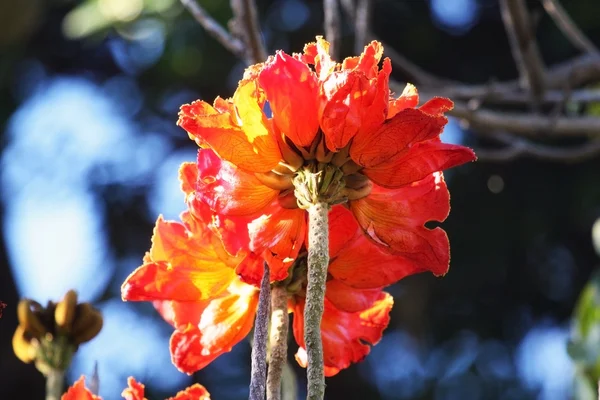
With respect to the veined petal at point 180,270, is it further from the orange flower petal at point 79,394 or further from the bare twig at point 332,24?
the bare twig at point 332,24

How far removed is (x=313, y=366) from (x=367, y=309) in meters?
0.25

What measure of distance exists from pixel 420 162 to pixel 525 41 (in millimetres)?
1169

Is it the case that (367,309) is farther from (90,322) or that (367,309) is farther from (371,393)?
(371,393)

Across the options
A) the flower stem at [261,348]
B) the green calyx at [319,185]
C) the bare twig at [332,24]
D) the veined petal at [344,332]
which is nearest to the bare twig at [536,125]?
the bare twig at [332,24]

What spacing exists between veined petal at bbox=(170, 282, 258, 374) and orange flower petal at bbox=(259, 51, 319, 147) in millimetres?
153

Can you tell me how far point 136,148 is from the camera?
17.8 feet

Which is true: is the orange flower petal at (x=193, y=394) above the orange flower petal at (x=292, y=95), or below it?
below

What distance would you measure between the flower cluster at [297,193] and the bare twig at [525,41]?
40.8 inches

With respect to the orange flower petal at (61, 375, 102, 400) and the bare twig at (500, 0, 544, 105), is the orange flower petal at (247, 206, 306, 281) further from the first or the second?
the bare twig at (500, 0, 544, 105)

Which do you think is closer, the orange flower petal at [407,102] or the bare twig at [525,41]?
the orange flower petal at [407,102]

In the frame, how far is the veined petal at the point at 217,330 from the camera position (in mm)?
857

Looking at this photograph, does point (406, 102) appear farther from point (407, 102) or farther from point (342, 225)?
point (342, 225)

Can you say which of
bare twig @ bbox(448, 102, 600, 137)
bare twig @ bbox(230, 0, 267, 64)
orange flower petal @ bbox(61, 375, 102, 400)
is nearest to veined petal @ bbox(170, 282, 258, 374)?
orange flower petal @ bbox(61, 375, 102, 400)

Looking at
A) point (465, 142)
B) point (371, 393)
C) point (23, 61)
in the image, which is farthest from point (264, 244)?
point (23, 61)
